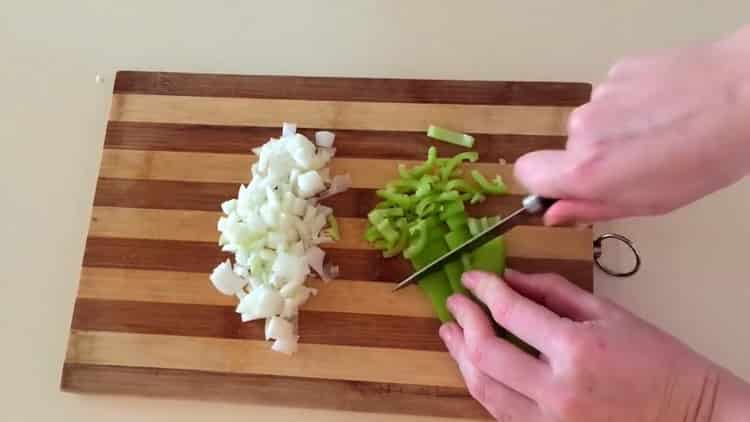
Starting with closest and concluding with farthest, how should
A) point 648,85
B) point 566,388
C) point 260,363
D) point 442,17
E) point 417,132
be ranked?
point 648,85
point 566,388
point 260,363
point 417,132
point 442,17

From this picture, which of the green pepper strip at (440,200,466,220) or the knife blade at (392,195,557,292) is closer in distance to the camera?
the knife blade at (392,195,557,292)

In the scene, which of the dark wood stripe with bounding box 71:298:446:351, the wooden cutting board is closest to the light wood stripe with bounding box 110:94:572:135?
the wooden cutting board

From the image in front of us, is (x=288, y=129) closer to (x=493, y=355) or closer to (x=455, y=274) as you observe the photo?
(x=455, y=274)

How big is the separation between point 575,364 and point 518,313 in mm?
110

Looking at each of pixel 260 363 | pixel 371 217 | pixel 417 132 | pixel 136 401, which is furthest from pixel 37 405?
pixel 417 132

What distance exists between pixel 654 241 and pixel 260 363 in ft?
2.08

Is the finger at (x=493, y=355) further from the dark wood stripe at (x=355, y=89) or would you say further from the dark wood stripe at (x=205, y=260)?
the dark wood stripe at (x=355, y=89)

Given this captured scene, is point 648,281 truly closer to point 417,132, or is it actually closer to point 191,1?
point 417,132

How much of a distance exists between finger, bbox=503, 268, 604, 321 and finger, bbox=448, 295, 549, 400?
0.23ft

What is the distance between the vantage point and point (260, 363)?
1.18 metres

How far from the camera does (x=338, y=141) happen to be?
1294 millimetres

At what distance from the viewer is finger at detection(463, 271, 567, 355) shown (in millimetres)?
1017

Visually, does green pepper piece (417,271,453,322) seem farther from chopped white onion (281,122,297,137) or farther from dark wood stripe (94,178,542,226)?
chopped white onion (281,122,297,137)

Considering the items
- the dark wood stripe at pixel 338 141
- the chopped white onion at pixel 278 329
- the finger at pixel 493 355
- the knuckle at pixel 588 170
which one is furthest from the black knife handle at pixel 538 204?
the chopped white onion at pixel 278 329
